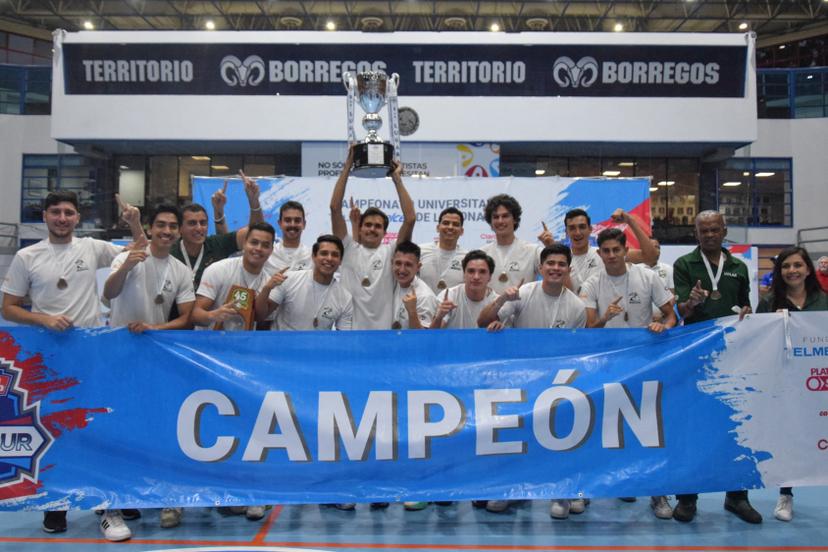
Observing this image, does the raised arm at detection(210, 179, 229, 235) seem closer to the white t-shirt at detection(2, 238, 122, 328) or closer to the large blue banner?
the white t-shirt at detection(2, 238, 122, 328)

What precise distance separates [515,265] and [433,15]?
72.1ft

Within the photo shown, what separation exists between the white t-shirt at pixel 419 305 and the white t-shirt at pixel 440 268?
571 mm

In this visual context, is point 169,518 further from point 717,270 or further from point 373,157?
point 717,270

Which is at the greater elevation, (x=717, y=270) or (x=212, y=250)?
(x=212, y=250)

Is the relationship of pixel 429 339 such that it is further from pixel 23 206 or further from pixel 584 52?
pixel 23 206

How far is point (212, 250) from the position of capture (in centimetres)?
586

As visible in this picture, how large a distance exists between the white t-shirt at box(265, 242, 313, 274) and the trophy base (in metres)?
0.96

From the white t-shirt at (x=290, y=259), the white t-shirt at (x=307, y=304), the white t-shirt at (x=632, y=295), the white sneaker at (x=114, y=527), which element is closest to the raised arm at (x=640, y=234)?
the white t-shirt at (x=632, y=295)

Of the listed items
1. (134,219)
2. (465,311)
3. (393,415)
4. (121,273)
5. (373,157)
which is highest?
(373,157)


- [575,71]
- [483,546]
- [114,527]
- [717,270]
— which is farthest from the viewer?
[575,71]

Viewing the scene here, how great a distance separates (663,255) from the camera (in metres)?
12.4

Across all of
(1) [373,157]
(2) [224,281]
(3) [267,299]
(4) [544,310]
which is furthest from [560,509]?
(1) [373,157]

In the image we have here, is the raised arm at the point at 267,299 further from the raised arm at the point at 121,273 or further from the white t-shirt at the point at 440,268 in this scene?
the white t-shirt at the point at 440,268

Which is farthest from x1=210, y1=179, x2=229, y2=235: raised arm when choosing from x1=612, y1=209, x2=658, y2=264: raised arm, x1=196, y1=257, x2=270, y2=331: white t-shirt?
x1=612, y1=209, x2=658, y2=264: raised arm
